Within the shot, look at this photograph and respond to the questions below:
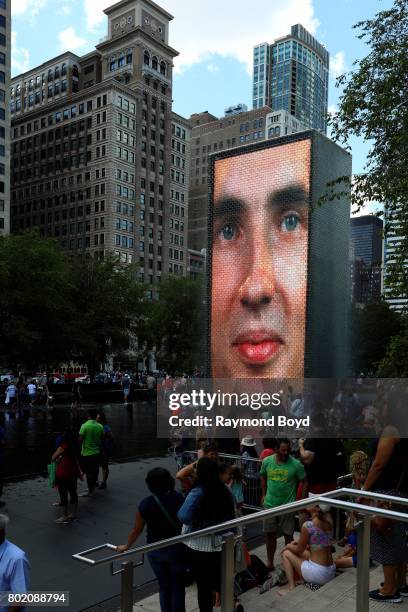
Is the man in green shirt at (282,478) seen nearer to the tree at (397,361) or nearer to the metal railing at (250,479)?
the metal railing at (250,479)

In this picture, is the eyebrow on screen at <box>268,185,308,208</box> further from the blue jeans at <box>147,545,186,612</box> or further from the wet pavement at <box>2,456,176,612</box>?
the blue jeans at <box>147,545,186,612</box>

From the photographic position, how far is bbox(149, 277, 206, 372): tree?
142ft

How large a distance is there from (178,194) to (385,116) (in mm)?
98780

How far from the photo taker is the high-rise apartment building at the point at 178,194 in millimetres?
105875

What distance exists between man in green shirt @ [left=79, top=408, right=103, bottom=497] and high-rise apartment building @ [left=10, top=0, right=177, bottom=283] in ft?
267

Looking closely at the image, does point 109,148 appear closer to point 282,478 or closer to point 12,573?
point 282,478

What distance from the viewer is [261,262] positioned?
20.1 meters

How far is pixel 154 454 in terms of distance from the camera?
15430 millimetres

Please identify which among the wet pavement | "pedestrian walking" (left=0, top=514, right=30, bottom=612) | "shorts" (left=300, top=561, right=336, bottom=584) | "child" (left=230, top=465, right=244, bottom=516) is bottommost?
the wet pavement

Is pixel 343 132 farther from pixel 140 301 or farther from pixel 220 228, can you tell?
pixel 140 301

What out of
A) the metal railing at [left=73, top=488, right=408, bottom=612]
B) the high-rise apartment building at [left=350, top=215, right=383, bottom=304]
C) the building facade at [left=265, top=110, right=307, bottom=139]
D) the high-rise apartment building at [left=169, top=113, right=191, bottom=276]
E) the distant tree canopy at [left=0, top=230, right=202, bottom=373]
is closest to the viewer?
the metal railing at [left=73, top=488, right=408, bottom=612]

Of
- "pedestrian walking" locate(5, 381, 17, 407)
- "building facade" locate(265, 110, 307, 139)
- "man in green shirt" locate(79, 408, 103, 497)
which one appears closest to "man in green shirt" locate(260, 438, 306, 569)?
"man in green shirt" locate(79, 408, 103, 497)

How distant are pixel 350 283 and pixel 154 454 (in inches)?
421

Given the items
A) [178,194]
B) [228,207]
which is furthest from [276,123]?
[228,207]
